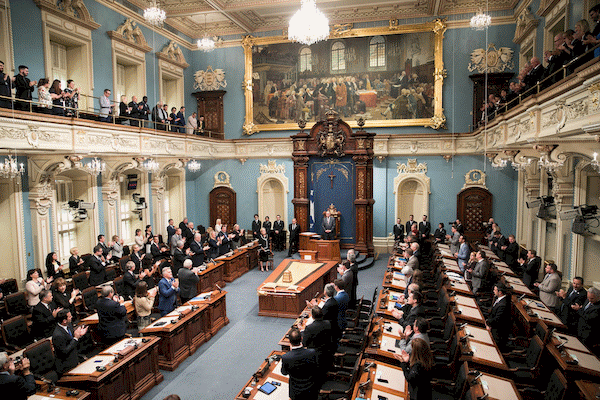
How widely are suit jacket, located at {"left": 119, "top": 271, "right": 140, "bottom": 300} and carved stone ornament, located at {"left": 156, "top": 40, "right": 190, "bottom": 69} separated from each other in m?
10.4

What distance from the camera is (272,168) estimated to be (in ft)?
57.6

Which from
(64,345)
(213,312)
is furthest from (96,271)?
(64,345)

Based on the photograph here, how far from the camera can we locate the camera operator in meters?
4.40

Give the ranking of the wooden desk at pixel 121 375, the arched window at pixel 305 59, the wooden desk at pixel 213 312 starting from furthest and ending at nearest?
the arched window at pixel 305 59 → the wooden desk at pixel 213 312 → the wooden desk at pixel 121 375

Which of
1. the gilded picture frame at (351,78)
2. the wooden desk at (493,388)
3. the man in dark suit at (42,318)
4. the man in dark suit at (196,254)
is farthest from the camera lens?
the gilded picture frame at (351,78)

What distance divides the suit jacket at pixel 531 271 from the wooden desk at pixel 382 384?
5.91m

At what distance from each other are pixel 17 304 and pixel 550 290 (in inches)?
431

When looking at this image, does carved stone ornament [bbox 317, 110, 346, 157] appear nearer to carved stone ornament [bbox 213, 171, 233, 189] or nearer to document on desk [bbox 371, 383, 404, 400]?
carved stone ornament [bbox 213, 171, 233, 189]

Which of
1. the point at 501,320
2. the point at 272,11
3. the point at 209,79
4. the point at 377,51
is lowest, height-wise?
the point at 501,320

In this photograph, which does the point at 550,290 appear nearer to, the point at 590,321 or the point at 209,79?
the point at 590,321

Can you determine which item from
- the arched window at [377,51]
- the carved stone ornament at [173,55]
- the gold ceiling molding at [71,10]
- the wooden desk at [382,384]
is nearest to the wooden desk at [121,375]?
the wooden desk at [382,384]

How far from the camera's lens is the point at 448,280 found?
358 inches

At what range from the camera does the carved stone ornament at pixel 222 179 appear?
59.4 ft

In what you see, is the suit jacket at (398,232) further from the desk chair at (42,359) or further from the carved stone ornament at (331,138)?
the desk chair at (42,359)
